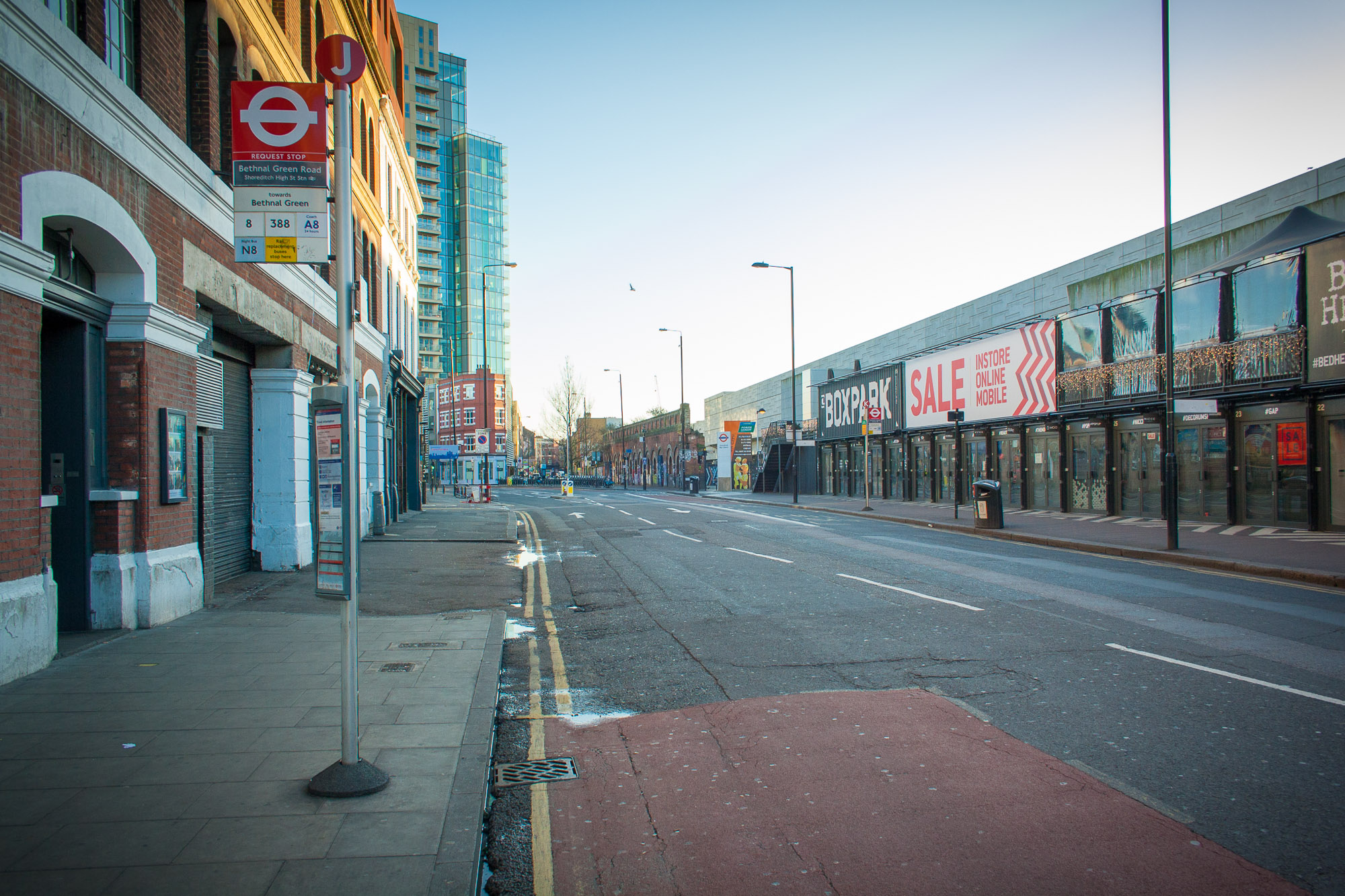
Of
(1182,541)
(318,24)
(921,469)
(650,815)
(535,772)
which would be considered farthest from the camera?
(921,469)

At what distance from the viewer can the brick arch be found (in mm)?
6465

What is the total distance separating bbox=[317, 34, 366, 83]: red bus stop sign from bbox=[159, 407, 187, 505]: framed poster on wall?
18.6ft

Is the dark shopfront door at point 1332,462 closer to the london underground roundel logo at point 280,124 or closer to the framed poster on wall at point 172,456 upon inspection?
the london underground roundel logo at point 280,124

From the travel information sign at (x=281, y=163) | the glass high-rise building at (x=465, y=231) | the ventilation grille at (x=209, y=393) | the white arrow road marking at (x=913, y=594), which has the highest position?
the glass high-rise building at (x=465, y=231)

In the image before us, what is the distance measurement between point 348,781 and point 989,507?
59.8ft

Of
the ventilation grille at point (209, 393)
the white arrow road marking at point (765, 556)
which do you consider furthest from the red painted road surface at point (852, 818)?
the white arrow road marking at point (765, 556)

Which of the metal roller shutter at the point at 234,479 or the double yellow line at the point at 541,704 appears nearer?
the double yellow line at the point at 541,704

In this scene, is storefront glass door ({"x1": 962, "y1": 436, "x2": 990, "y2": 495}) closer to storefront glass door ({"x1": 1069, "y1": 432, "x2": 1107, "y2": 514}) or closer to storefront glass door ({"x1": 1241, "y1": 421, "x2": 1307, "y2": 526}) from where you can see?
storefront glass door ({"x1": 1069, "y1": 432, "x2": 1107, "y2": 514})

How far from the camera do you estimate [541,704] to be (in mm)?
6012

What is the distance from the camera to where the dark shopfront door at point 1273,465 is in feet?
55.6

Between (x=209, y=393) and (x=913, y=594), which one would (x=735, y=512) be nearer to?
(x=913, y=594)

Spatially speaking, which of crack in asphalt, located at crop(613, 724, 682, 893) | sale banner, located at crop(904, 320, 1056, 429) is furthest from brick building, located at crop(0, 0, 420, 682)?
sale banner, located at crop(904, 320, 1056, 429)

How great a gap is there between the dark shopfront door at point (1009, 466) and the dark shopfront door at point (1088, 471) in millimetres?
2345

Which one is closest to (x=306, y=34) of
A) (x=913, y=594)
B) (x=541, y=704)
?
(x=541, y=704)
